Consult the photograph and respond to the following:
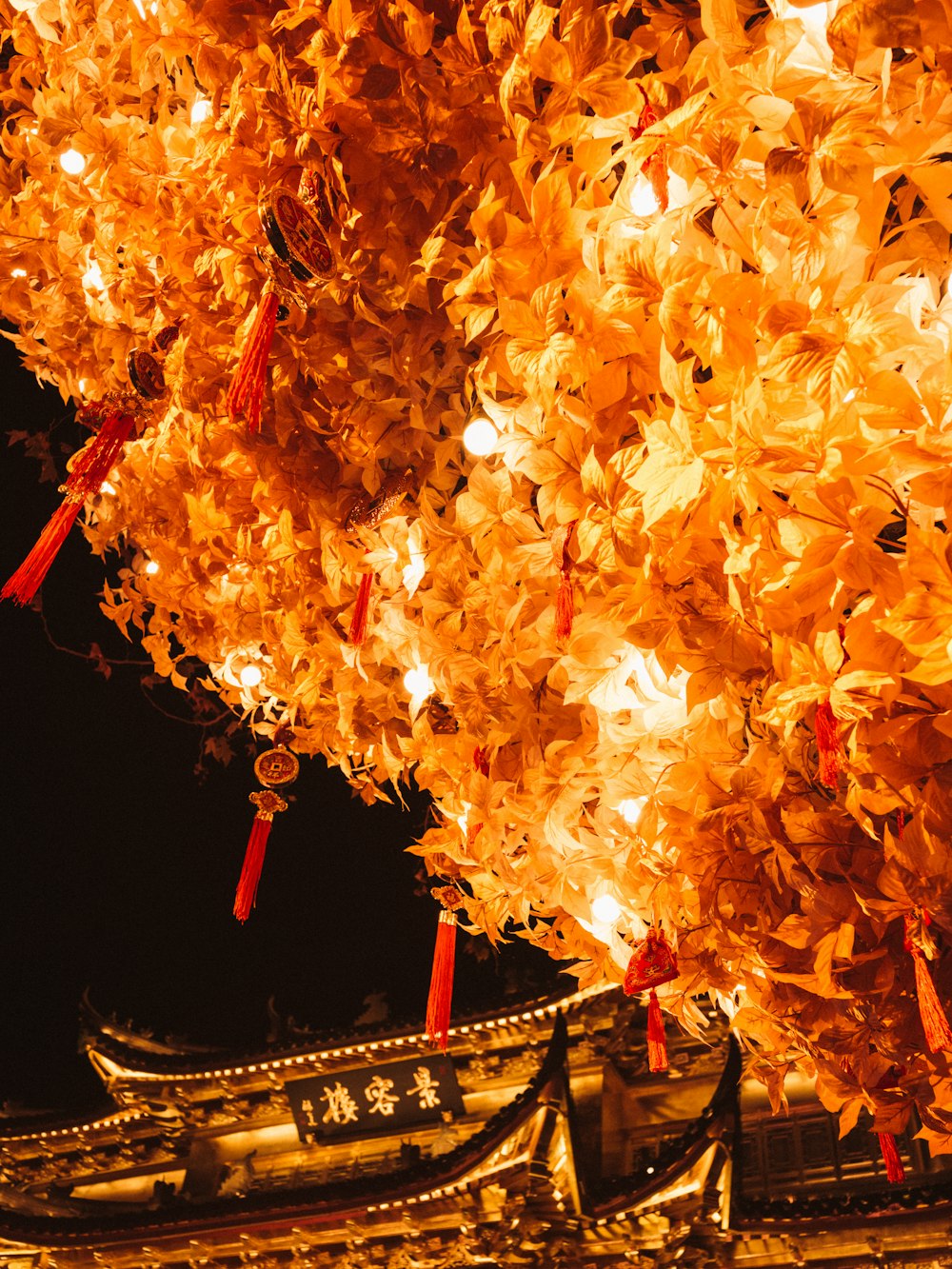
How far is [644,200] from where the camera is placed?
123 cm

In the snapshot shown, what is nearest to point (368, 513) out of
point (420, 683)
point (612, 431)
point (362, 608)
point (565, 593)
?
point (362, 608)

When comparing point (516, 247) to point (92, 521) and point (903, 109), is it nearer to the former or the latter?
point (903, 109)

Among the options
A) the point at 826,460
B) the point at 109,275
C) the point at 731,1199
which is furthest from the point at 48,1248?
the point at 826,460

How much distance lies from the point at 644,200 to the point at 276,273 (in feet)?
2.14

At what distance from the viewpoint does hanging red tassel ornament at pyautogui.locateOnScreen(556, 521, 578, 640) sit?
1.42m

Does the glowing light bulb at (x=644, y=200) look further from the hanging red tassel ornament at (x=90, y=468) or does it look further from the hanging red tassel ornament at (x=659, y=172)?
the hanging red tassel ornament at (x=90, y=468)

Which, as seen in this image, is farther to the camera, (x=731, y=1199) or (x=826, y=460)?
(x=731, y=1199)

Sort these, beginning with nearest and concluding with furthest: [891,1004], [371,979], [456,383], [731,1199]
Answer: [891,1004], [456,383], [731,1199], [371,979]

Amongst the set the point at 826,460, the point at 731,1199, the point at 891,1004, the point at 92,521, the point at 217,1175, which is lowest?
the point at 217,1175

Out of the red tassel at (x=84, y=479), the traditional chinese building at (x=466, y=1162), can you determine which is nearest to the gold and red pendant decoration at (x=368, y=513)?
the red tassel at (x=84, y=479)

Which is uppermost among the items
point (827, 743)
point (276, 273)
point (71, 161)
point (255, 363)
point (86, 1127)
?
point (71, 161)

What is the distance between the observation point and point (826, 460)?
1007mm

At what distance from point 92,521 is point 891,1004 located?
7.65 ft

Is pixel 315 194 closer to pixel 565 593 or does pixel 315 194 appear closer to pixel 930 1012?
pixel 565 593
